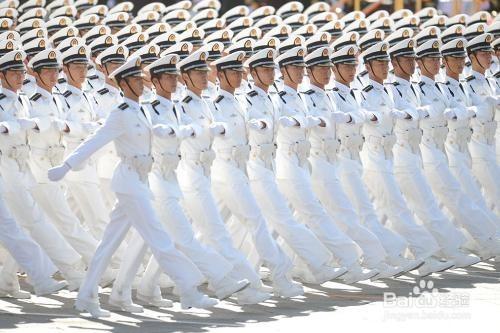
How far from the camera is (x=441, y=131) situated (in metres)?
16.5

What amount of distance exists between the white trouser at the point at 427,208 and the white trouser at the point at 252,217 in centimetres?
211

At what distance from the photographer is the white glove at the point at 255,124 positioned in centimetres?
1440

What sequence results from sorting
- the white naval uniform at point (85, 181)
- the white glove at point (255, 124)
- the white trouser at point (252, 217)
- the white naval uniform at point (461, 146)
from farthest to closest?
the white naval uniform at point (461, 146) < the white naval uniform at point (85, 181) < the white glove at point (255, 124) < the white trouser at point (252, 217)

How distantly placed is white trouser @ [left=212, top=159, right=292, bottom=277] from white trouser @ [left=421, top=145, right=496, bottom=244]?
259 cm

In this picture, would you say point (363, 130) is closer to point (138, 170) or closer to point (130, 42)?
point (130, 42)

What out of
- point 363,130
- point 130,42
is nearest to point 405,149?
point 363,130

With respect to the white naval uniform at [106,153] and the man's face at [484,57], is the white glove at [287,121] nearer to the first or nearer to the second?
the white naval uniform at [106,153]

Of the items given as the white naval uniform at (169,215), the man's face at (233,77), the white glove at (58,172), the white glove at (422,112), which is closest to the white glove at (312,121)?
the man's face at (233,77)

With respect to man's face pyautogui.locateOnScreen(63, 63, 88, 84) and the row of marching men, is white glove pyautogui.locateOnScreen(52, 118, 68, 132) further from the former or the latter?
man's face pyautogui.locateOnScreen(63, 63, 88, 84)

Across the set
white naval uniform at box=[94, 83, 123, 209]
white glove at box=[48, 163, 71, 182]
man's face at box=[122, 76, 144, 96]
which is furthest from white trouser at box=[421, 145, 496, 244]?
white glove at box=[48, 163, 71, 182]

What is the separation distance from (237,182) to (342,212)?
4.26 ft

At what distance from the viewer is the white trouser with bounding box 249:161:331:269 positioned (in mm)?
14625

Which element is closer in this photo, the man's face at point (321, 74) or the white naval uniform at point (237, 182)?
the white naval uniform at point (237, 182)

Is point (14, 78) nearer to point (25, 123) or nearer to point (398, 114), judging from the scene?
point (25, 123)
